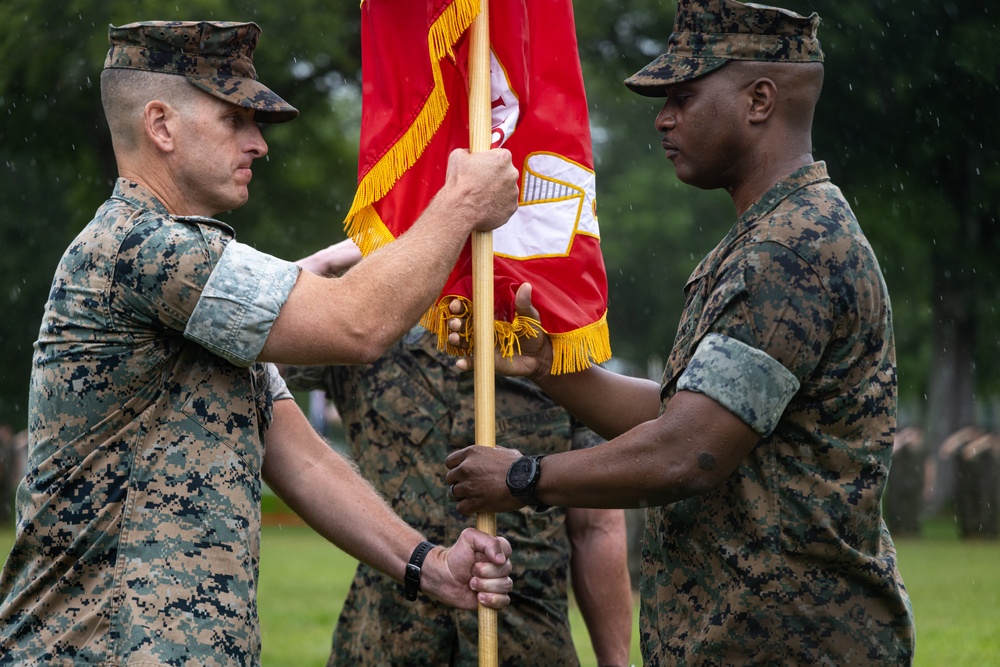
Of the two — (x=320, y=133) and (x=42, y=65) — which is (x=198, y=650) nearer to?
(x=42, y=65)

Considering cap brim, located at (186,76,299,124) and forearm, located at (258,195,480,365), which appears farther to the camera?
cap brim, located at (186,76,299,124)

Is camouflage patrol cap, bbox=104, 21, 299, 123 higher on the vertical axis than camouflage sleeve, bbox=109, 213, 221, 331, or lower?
higher

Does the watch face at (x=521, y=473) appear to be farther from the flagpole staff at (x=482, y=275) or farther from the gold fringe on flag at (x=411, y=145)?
the gold fringe on flag at (x=411, y=145)

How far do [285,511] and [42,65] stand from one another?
10.6 metres

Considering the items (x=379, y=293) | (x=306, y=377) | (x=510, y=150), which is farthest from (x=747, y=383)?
(x=306, y=377)

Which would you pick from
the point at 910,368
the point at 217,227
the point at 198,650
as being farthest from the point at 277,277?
the point at 910,368

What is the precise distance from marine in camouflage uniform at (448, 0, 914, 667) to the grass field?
563 cm

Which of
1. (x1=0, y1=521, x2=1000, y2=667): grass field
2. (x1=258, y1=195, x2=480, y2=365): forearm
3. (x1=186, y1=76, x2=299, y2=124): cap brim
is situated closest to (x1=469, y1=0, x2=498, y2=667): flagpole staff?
(x1=258, y1=195, x2=480, y2=365): forearm

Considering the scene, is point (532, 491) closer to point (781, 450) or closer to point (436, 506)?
point (781, 450)

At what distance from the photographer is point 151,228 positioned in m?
3.41

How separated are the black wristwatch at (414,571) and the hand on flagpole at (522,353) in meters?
0.63

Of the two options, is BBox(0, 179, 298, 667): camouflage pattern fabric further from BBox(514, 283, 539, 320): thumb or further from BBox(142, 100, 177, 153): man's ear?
BBox(514, 283, 539, 320): thumb

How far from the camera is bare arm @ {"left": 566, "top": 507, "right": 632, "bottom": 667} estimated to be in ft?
17.0

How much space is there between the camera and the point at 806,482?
3.53 meters
